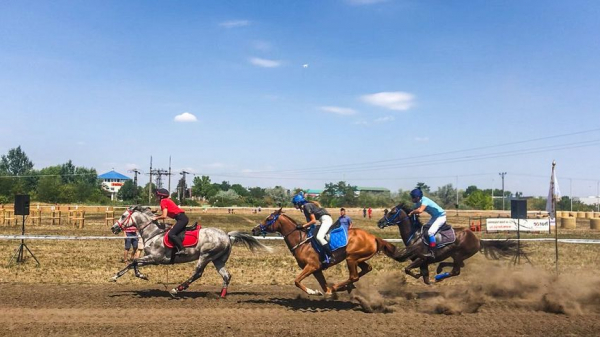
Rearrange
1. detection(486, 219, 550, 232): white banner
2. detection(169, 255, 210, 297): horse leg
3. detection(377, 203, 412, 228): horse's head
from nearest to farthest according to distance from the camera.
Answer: detection(169, 255, 210, 297): horse leg, detection(377, 203, 412, 228): horse's head, detection(486, 219, 550, 232): white banner

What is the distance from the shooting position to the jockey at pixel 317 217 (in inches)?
455

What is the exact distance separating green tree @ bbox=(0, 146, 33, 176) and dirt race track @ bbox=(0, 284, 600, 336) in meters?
158

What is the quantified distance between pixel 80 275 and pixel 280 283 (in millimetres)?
6454

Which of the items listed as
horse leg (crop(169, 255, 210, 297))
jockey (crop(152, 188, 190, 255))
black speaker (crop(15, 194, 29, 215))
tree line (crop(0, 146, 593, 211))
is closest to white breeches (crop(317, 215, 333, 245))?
horse leg (crop(169, 255, 210, 297))

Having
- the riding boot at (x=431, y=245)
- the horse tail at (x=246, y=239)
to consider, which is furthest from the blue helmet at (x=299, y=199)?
the riding boot at (x=431, y=245)

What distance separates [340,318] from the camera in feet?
32.9

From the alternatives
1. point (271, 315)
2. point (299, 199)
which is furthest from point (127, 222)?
point (271, 315)

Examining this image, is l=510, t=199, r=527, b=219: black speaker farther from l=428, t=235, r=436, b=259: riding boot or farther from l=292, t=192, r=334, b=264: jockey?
l=292, t=192, r=334, b=264: jockey

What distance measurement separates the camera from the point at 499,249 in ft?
44.2

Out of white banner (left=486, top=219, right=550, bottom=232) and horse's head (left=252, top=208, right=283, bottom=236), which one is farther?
white banner (left=486, top=219, right=550, bottom=232)

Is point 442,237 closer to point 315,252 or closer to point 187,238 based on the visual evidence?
point 315,252

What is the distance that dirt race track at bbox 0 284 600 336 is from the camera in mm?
9008

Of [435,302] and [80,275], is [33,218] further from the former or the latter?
[435,302]

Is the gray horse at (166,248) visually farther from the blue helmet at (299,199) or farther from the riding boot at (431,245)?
the riding boot at (431,245)
